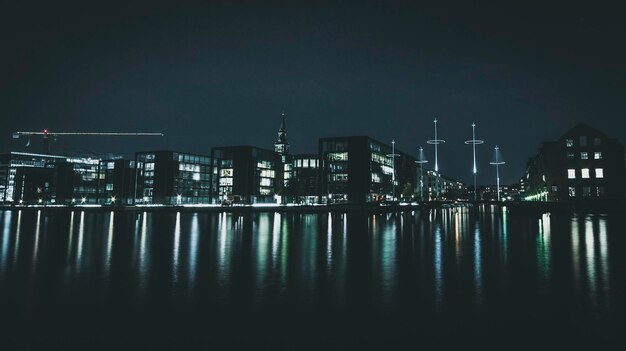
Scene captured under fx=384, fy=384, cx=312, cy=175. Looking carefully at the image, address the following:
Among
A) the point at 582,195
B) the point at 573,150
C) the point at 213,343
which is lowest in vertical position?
the point at 213,343

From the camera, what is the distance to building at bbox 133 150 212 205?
140 metres

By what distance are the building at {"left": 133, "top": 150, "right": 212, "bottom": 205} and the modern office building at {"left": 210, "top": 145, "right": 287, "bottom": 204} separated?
27.6 ft

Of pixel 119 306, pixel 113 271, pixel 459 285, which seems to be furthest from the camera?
pixel 113 271

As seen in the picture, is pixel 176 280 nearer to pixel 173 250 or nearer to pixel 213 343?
pixel 213 343

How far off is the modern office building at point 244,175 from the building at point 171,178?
8.41m

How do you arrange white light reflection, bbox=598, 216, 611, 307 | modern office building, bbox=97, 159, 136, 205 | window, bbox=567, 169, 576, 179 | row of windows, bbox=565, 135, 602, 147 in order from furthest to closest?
modern office building, bbox=97, 159, 136, 205 < window, bbox=567, 169, 576, 179 < row of windows, bbox=565, 135, 602, 147 < white light reflection, bbox=598, 216, 611, 307

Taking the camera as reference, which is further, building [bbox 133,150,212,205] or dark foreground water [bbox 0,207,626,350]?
building [bbox 133,150,212,205]

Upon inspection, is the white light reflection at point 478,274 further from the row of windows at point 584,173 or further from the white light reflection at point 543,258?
the row of windows at point 584,173

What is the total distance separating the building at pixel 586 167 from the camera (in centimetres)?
8169

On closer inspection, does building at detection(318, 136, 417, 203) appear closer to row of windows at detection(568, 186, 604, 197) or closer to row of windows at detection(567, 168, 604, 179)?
row of windows at detection(567, 168, 604, 179)

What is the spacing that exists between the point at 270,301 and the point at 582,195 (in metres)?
96.3

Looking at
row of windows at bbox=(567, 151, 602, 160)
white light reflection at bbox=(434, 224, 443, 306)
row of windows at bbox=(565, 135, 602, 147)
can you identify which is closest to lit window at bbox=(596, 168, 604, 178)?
row of windows at bbox=(567, 151, 602, 160)

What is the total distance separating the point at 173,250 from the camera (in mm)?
19688

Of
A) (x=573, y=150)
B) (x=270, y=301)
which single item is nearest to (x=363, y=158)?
(x=573, y=150)
